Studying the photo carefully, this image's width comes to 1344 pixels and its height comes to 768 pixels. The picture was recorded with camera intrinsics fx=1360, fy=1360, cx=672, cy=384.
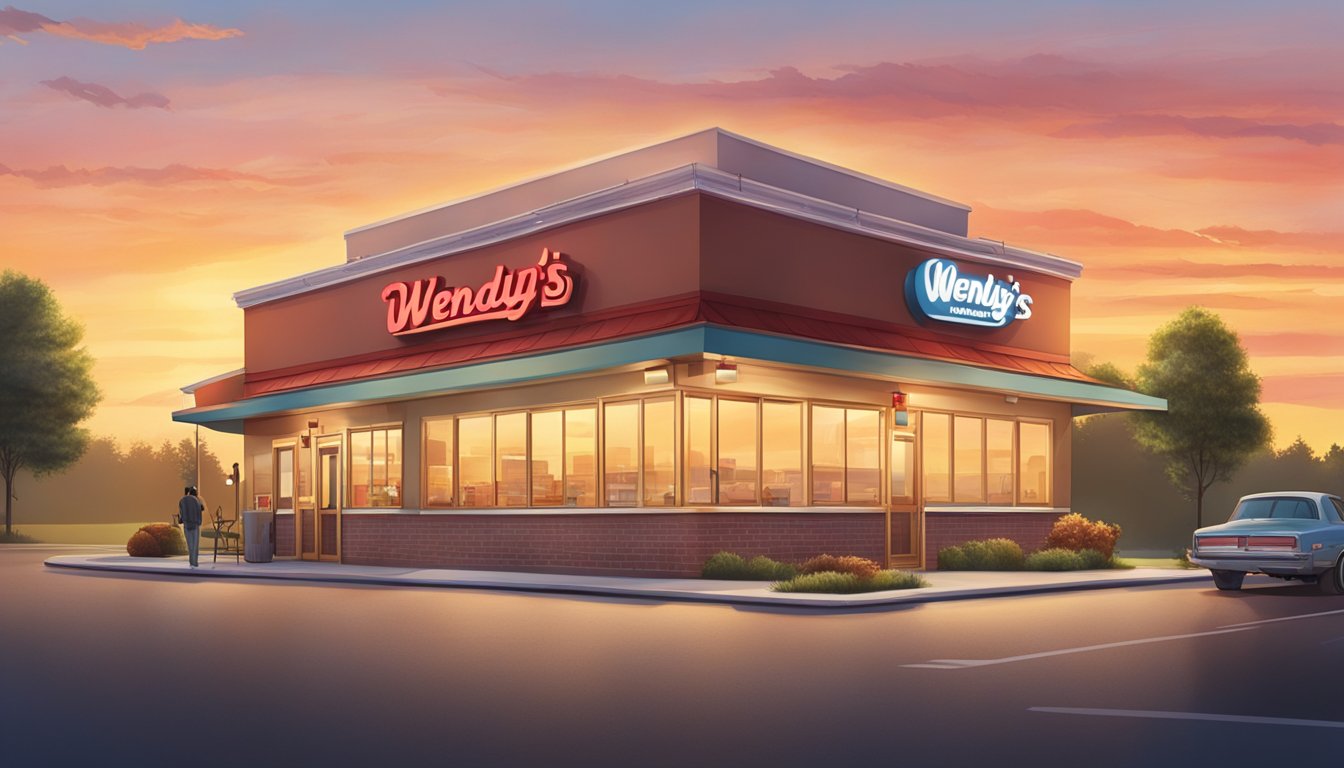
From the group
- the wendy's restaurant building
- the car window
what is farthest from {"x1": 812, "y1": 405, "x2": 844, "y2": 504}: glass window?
the car window

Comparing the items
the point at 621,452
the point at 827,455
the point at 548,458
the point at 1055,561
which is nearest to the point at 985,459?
the point at 1055,561

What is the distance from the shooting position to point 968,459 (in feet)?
108

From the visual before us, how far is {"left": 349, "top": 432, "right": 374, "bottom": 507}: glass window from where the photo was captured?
35.0 metres

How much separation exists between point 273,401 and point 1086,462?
59.7 meters

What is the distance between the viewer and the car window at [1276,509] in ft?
80.1

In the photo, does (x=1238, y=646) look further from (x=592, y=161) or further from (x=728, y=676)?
(x=592, y=161)

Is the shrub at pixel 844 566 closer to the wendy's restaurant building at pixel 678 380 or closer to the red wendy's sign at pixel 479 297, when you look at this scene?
the wendy's restaurant building at pixel 678 380

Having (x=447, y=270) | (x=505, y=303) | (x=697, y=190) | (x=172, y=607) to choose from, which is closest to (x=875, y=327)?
(x=697, y=190)

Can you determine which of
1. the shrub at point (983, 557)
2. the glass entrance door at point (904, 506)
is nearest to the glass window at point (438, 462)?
the glass entrance door at point (904, 506)

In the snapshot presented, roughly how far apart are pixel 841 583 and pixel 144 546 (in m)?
26.6

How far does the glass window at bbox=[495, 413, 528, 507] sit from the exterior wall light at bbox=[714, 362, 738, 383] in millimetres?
6347

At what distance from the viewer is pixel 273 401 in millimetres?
35781

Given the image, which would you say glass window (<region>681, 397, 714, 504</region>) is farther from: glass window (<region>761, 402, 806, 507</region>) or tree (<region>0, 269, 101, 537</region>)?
tree (<region>0, 269, 101, 537</region>)

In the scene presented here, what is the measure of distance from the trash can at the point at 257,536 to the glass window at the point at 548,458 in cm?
939
